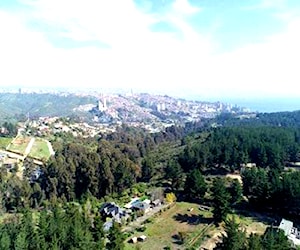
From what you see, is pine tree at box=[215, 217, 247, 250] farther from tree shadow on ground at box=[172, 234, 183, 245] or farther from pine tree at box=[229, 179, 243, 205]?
pine tree at box=[229, 179, 243, 205]

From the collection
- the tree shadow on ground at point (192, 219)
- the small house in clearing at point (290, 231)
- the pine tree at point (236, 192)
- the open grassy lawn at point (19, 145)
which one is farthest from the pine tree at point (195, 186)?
the open grassy lawn at point (19, 145)

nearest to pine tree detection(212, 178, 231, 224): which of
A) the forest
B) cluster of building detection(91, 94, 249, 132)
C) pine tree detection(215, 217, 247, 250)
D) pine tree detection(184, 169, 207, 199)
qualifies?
the forest

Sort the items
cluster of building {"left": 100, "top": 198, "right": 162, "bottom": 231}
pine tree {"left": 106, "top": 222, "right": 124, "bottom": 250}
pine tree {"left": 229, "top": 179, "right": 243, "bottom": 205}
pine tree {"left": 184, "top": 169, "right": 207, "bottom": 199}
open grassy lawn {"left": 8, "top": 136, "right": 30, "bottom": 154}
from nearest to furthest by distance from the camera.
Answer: pine tree {"left": 106, "top": 222, "right": 124, "bottom": 250}, cluster of building {"left": 100, "top": 198, "right": 162, "bottom": 231}, pine tree {"left": 229, "top": 179, "right": 243, "bottom": 205}, pine tree {"left": 184, "top": 169, "right": 207, "bottom": 199}, open grassy lawn {"left": 8, "top": 136, "right": 30, "bottom": 154}

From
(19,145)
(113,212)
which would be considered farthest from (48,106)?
(113,212)

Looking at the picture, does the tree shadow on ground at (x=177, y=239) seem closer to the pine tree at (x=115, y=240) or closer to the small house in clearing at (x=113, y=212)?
the small house in clearing at (x=113, y=212)

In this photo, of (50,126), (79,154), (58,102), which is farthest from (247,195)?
(58,102)

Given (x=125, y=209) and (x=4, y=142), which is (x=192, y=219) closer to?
(x=125, y=209)

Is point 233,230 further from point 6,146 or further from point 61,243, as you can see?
point 6,146

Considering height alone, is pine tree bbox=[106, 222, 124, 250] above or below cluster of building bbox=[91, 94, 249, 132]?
above
